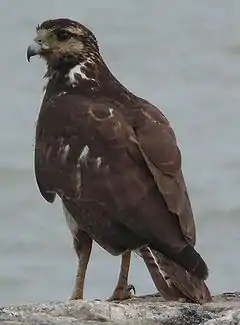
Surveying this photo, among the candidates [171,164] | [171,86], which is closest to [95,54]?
[171,164]

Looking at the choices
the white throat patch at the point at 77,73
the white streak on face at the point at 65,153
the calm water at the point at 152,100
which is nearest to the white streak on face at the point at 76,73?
the white throat patch at the point at 77,73

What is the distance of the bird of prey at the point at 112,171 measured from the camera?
27.0 feet

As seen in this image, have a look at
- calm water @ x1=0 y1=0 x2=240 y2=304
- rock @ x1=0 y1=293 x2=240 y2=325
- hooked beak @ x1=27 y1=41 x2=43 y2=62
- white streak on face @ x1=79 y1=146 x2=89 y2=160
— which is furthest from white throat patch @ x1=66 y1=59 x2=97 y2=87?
calm water @ x1=0 y1=0 x2=240 y2=304

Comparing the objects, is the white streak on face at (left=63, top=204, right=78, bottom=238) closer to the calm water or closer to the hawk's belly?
the hawk's belly

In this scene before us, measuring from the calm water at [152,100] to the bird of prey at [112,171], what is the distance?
13.7 feet

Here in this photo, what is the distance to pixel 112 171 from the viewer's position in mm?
8625

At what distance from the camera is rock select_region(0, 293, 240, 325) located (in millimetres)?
6945

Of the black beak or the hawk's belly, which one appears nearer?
the hawk's belly

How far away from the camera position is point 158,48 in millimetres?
22094

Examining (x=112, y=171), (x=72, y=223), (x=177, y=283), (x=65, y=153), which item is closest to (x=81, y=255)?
(x=72, y=223)

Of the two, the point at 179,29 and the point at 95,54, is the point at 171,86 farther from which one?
the point at 95,54

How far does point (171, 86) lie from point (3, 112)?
8.49 ft

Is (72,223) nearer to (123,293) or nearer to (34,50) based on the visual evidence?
(123,293)

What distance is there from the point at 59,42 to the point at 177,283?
2.24 metres
